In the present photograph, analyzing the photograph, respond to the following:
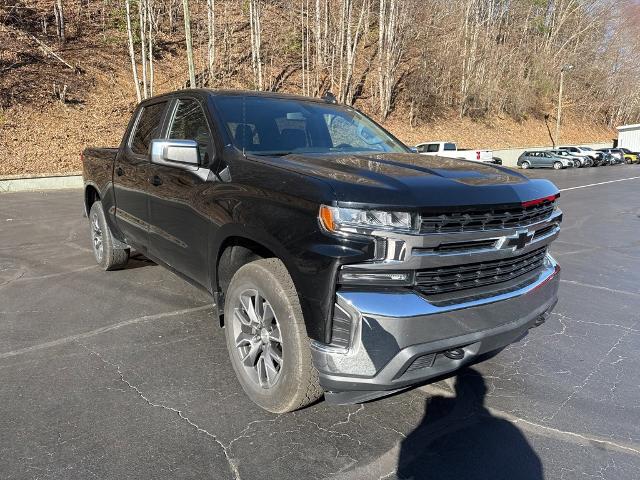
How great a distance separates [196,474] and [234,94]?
2.73 metres

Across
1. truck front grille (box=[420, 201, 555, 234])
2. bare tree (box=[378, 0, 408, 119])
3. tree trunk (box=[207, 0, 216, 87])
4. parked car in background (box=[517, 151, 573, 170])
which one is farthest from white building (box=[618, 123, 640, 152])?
truck front grille (box=[420, 201, 555, 234])

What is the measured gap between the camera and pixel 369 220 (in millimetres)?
2340

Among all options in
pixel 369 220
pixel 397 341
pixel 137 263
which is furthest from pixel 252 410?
pixel 137 263

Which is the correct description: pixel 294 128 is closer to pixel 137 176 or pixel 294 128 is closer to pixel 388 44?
pixel 137 176

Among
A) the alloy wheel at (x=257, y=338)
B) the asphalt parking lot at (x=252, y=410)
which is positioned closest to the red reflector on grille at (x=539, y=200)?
the asphalt parking lot at (x=252, y=410)

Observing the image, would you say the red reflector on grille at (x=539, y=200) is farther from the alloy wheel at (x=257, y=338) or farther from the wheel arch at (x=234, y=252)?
the alloy wheel at (x=257, y=338)

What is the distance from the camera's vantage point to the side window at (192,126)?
11.4ft

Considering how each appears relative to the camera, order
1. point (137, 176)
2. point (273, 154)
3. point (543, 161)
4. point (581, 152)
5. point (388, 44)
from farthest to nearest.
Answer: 1. point (581, 152)
2. point (543, 161)
3. point (388, 44)
4. point (137, 176)
5. point (273, 154)

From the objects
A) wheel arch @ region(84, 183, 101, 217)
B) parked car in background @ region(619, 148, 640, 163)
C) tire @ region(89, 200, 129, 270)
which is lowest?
parked car in background @ region(619, 148, 640, 163)

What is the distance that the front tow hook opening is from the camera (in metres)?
2.49

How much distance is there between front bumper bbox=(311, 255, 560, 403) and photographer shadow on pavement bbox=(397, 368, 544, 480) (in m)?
0.44

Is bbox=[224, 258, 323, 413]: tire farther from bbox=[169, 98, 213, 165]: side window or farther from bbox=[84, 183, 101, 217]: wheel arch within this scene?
bbox=[84, 183, 101, 217]: wheel arch

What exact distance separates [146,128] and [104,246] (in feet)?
5.78

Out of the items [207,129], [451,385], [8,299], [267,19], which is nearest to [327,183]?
[207,129]
